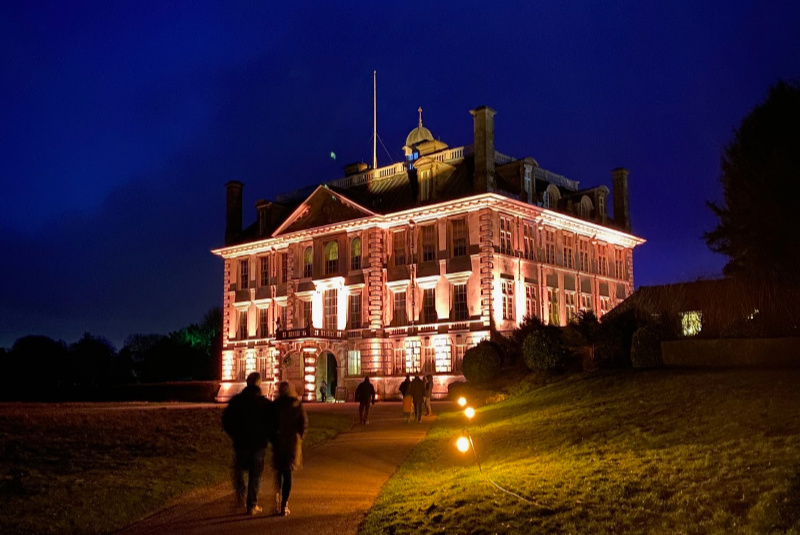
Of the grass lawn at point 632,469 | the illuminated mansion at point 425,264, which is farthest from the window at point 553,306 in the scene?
the grass lawn at point 632,469

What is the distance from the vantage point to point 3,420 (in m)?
23.4

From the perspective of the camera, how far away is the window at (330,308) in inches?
2242

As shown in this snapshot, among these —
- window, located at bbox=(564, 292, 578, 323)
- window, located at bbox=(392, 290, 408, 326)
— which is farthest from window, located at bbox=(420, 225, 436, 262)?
window, located at bbox=(564, 292, 578, 323)

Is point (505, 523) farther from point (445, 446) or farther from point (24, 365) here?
point (24, 365)

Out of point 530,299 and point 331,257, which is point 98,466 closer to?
point 530,299

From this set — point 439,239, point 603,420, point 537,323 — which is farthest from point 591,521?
point 439,239

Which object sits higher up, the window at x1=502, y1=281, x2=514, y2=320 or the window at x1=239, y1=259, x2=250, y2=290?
the window at x1=239, y1=259, x2=250, y2=290

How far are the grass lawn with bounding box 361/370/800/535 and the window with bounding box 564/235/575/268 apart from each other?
3162cm

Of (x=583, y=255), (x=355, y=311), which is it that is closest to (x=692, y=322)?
(x=583, y=255)

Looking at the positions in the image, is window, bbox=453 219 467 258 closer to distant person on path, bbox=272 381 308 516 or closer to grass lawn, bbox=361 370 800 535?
grass lawn, bbox=361 370 800 535

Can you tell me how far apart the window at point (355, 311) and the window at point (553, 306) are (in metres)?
12.3

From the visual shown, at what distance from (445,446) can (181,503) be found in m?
8.41

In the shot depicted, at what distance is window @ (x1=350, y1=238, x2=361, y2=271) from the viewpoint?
2207 inches

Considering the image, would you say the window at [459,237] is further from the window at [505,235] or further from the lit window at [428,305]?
the lit window at [428,305]
